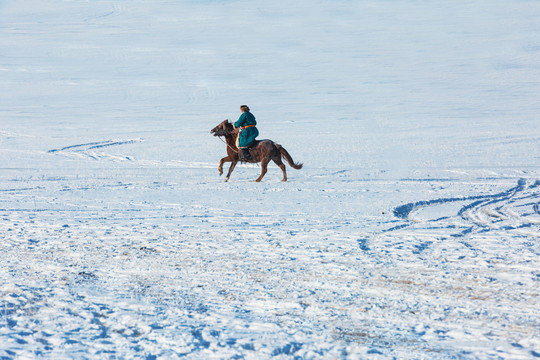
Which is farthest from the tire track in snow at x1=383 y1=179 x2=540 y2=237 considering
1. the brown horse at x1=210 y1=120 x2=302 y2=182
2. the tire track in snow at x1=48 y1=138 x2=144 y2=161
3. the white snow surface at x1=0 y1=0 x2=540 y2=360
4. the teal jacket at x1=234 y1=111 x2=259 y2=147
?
the tire track in snow at x1=48 y1=138 x2=144 y2=161

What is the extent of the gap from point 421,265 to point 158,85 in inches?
1628

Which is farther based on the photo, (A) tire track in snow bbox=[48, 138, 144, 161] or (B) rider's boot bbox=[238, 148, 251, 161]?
(A) tire track in snow bbox=[48, 138, 144, 161]

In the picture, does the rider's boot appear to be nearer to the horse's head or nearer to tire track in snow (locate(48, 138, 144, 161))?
the horse's head

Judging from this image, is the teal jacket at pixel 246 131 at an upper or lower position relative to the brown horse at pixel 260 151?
upper

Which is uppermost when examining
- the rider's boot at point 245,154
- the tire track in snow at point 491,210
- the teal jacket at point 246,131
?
the teal jacket at point 246,131

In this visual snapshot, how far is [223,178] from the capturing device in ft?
44.7

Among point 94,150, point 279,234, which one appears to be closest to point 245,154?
point 279,234

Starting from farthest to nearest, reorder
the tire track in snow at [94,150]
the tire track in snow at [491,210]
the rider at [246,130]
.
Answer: the tire track in snow at [94,150], the rider at [246,130], the tire track in snow at [491,210]

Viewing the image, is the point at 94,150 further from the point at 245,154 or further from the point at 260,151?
the point at 260,151

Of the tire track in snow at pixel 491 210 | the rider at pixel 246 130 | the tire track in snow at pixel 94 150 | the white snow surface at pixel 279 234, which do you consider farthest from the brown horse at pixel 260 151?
the tire track in snow at pixel 94 150

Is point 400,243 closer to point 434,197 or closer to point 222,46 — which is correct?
point 434,197

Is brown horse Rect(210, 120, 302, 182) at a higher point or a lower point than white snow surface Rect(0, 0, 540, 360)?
higher

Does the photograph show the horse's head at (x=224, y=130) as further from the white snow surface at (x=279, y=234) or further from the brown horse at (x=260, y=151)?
the white snow surface at (x=279, y=234)

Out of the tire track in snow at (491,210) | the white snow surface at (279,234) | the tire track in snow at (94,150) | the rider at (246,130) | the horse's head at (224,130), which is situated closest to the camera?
the white snow surface at (279,234)
